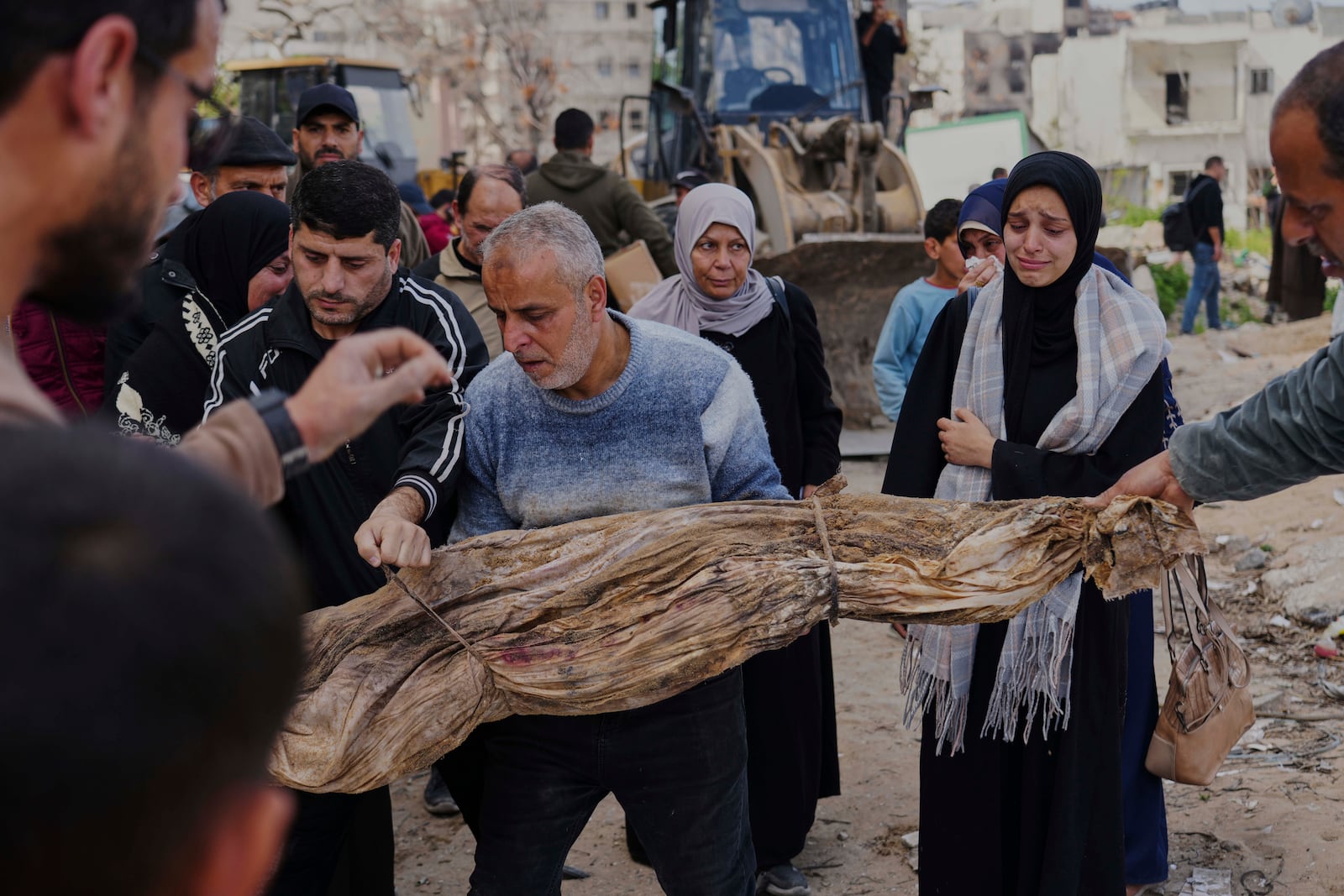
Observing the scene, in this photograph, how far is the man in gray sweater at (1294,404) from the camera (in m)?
1.93

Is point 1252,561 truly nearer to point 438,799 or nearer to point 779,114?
point 438,799

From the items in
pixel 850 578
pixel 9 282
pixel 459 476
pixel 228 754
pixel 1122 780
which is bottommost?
pixel 1122 780

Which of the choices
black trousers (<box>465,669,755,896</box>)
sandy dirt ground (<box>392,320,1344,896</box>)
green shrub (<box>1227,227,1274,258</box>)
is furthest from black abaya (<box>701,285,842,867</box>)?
green shrub (<box>1227,227,1274,258</box>)

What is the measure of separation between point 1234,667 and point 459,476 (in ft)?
5.88

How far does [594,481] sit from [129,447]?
65.5 inches

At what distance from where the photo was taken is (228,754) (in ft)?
2.45

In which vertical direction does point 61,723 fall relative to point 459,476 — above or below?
above

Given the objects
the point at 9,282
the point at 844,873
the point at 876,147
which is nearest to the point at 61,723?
the point at 9,282

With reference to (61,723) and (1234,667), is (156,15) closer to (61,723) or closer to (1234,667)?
(61,723)

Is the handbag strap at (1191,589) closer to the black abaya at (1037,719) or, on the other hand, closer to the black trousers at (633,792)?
the black abaya at (1037,719)

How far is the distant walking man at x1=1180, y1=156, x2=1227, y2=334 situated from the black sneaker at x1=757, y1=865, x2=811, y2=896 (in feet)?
37.1

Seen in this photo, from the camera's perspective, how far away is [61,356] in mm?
3092

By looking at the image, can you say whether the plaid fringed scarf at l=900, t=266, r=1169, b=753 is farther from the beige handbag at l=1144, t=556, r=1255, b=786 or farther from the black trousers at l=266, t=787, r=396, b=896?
the black trousers at l=266, t=787, r=396, b=896

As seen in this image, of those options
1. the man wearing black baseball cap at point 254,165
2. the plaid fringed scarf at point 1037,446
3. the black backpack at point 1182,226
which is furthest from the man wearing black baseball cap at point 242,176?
the black backpack at point 1182,226
